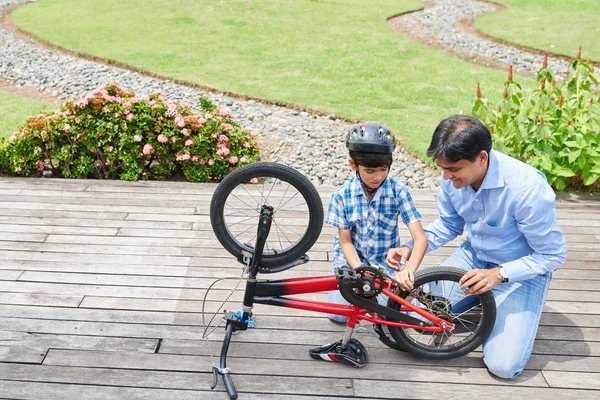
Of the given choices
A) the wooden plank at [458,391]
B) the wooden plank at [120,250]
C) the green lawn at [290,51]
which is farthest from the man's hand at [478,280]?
the green lawn at [290,51]

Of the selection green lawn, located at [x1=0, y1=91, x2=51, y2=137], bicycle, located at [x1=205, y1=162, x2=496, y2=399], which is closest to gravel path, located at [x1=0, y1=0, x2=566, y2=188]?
green lawn, located at [x1=0, y1=91, x2=51, y2=137]

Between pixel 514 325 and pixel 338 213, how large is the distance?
3.30 feet

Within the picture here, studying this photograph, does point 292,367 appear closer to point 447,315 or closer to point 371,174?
point 447,315

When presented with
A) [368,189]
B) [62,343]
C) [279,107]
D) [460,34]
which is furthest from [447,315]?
[460,34]

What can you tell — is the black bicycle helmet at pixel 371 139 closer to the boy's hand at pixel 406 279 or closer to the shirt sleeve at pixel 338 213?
the shirt sleeve at pixel 338 213

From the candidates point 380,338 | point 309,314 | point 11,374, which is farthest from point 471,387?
point 11,374

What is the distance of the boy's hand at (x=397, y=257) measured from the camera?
3.29 meters

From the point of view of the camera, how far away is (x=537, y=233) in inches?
124

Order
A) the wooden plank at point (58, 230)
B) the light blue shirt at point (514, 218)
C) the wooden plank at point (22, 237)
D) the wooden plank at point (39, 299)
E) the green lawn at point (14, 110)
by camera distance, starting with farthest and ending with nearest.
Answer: the green lawn at point (14, 110)
the wooden plank at point (58, 230)
the wooden plank at point (22, 237)
the wooden plank at point (39, 299)
the light blue shirt at point (514, 218)

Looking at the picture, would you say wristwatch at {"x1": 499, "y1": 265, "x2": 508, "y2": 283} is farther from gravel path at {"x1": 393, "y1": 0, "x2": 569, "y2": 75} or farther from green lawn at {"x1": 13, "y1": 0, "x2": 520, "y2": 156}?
gravel path at {"x1": 393, "y1": 0, "x2": 569, "y2": 75}

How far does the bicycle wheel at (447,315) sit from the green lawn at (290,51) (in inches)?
143

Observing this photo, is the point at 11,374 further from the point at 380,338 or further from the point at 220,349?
the point at 380,338

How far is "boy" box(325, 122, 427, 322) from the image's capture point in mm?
3166

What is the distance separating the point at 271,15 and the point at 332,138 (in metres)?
9.20
